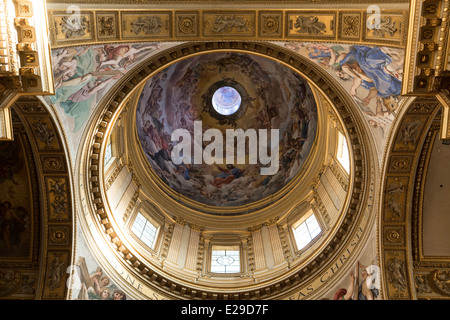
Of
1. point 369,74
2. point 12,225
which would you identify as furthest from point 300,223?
point 12,225

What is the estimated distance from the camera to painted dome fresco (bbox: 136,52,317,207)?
2441 centimetres

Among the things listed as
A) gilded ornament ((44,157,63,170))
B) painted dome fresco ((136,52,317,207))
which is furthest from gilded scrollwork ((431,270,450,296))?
gilded ornament ((44,157,63,170))

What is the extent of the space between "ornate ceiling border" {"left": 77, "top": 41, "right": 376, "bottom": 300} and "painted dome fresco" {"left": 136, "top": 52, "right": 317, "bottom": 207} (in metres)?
6.56

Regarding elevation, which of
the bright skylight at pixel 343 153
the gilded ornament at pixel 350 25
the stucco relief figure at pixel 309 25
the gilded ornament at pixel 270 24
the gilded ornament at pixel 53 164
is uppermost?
the gilded ornament at pixel 270 24

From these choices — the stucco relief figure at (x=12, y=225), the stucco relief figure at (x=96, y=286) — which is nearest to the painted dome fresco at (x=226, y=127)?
the stucco relief figure at (x=96, y=286)

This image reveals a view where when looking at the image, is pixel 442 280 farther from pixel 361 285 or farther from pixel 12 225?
pixel 12 225

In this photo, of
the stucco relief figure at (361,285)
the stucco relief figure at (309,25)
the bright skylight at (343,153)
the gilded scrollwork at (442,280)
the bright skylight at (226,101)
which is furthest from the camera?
the bright skylight at (226,101)

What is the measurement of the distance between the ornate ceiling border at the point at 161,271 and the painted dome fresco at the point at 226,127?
21.5 ft

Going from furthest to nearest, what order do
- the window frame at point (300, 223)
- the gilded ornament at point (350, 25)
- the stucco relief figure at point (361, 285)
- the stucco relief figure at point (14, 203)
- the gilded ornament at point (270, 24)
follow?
1. the window frame at point (300, 223)
2. the stucco relief figure at point (361, 285)
3. the stucco relief figure at point (14, 203)
4. the gilded ornament at point (270, 24)
5. the gilded ornament at point (350, 25)

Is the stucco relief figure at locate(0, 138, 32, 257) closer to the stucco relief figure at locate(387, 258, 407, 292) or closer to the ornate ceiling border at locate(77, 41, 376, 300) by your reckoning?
the ornate ceiling border at locate(77, 41, 376, 300)

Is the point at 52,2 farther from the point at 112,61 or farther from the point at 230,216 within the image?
the point at 230,216

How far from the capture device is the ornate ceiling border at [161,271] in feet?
51.7

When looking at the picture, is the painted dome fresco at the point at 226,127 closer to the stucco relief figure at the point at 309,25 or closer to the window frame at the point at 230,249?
the window frame at the point at 230,249

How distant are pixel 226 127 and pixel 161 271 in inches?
408
